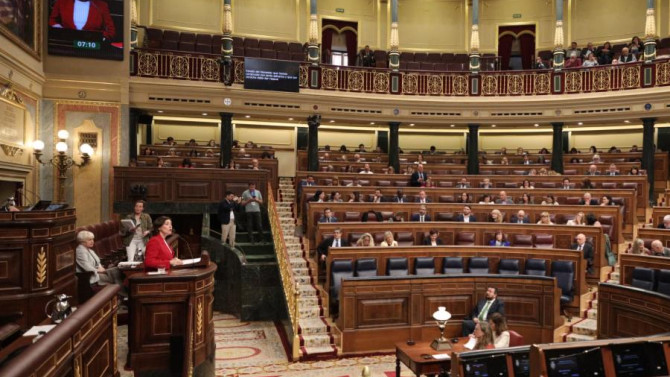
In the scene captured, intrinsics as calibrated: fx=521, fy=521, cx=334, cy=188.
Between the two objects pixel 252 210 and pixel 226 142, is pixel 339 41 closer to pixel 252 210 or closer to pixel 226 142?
pixel 226 142

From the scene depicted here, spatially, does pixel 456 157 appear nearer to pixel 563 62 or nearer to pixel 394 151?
pixel 394 151

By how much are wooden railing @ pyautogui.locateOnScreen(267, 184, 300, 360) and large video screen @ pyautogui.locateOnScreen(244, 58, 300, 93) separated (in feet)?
14.4

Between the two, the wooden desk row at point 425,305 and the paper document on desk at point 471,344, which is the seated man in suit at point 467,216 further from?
the paper document on desk at point 471,344

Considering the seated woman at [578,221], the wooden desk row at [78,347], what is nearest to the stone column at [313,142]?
the seated woman at [578,221]

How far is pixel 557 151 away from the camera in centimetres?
1416

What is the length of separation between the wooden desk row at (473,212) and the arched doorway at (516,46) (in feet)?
29.4

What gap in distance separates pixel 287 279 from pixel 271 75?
720cm

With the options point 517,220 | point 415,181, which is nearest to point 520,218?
point 517,220

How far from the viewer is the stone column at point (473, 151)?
574 inches

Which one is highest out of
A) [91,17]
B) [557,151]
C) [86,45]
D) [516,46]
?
[516,46]

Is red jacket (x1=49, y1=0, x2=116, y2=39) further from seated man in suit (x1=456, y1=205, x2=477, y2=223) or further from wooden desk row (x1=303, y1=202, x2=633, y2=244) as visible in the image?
seated man in suit (x1=456, y1=205, x2=477, y2=223)

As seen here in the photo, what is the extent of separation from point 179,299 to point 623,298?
189 inches

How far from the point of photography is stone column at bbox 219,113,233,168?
1312cm

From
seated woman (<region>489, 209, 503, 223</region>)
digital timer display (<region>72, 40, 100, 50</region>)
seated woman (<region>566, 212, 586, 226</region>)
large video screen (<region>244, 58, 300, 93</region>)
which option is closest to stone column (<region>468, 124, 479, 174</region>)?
large video screen (<region>244, 58, 300, 93</region>)
